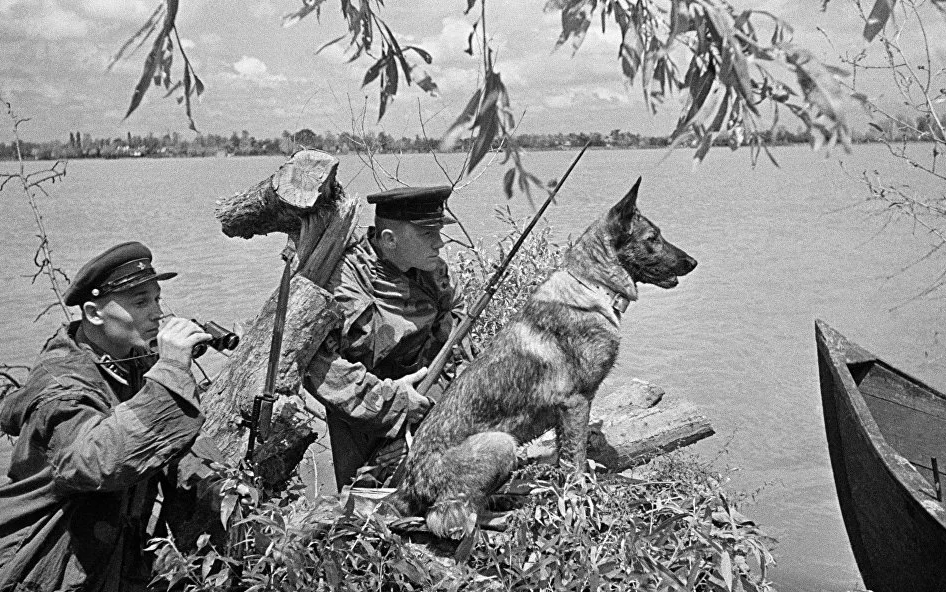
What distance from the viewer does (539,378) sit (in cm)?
531

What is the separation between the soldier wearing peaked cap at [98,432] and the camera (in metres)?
3.90

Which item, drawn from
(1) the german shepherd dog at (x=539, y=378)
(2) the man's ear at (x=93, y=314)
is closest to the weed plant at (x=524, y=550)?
(1) the german shepherd dog at (x=539, y=378)

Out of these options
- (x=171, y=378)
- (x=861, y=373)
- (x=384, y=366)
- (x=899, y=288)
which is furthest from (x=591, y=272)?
(x=899, y=288)

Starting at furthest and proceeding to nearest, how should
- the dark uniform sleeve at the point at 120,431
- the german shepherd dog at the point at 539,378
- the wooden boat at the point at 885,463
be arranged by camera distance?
1. the wooden boat at the point at 885,463
2. the german shepherd dog at the point at 539,378
3. the dark uniform sleeve at the point at 120,431

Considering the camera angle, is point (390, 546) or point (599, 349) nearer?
point (390, 546)

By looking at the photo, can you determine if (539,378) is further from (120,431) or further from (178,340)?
(120,431)

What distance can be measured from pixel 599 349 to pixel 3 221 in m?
28.3

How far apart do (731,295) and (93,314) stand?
65.1 feet

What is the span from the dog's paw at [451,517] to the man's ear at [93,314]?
2.18 meters

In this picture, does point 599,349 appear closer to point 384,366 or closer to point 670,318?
point 384,366

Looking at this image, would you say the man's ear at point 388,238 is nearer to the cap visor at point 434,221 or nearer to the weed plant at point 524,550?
the cap visor at point 434,221

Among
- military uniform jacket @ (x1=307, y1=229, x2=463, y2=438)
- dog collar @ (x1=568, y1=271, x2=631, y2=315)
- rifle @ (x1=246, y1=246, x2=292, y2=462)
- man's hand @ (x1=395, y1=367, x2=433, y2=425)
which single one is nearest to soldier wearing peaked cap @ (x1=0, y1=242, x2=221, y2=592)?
rifle @ (x1=246, y1=246, x2=292, y2=462)

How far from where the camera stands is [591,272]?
5582mm

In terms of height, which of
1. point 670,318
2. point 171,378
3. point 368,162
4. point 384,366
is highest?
point 368,162
